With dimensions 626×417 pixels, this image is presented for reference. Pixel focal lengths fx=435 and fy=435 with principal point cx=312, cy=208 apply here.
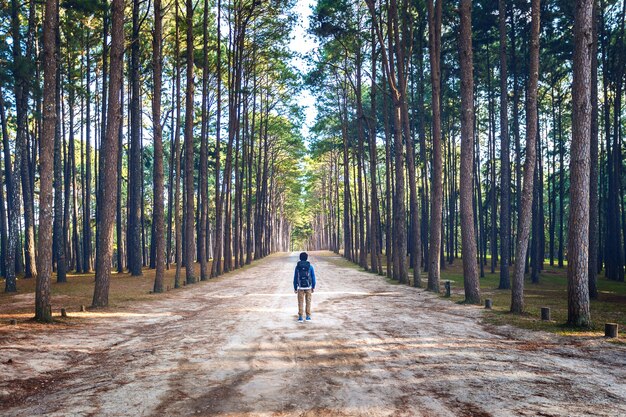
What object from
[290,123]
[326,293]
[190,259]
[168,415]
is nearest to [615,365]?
[168,415]

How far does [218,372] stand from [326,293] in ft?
37.8

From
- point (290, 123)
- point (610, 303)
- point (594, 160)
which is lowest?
point (610, 303)

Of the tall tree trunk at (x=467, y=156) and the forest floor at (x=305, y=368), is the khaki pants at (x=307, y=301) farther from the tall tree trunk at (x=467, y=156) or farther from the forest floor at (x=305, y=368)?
the tall tree trunk at (x=467, y=156)

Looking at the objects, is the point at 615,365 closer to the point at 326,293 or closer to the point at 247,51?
the point at 326,293

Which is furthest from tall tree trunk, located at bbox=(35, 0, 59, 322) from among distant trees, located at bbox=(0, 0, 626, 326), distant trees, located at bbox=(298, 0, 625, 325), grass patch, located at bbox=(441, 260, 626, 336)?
distant trees, located at bbox=(298, 0, 625, 325)

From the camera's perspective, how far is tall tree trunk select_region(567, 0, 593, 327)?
1039cm

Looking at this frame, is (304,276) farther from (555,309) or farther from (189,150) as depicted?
(189,150)

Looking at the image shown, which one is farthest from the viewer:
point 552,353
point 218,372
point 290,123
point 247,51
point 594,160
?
point 290,123

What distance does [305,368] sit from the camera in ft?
22.5

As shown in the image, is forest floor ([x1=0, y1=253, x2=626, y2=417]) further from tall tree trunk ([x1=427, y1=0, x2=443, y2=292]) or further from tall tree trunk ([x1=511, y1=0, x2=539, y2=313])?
tall tree trunk ([x1=427, y1=0, x2=443, y2=292])

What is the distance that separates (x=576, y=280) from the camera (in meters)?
10.4

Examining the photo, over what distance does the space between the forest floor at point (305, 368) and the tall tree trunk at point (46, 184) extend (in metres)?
0.84

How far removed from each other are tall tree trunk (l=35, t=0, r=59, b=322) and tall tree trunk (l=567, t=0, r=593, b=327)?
13.2 metres

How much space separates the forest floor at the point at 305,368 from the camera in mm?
5293
